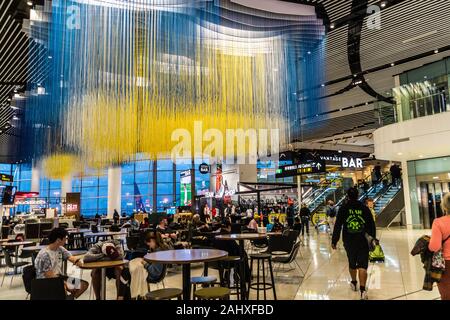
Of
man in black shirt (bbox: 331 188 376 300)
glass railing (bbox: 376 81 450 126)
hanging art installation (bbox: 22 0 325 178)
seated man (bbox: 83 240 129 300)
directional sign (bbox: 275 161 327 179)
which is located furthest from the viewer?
directional sign (bbox: 275 161 327 179)

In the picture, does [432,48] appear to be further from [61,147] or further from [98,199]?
[98,199]

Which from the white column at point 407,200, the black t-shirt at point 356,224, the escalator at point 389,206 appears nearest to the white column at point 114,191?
the escalator at point 389,206

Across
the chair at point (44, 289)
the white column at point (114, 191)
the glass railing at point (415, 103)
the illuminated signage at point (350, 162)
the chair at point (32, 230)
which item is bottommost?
the chair at point (32, 230)

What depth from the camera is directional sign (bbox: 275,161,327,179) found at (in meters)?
13.0

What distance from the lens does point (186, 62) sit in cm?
608

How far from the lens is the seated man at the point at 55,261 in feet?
12.5

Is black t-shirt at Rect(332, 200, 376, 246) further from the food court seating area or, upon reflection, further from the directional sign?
the directional sign

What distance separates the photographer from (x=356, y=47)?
964cm

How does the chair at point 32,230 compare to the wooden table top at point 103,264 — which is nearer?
the wooden table top at point 103,264

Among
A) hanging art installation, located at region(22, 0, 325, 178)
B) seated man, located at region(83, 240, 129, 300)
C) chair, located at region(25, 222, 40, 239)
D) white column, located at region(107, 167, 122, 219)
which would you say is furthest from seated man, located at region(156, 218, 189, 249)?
white column, located at region(107, 167, 122, 219)

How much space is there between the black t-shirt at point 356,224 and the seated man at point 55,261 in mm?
3292

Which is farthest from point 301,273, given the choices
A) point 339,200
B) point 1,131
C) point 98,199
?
point 98,199

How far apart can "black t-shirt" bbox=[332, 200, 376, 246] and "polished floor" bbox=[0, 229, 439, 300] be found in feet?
2.47

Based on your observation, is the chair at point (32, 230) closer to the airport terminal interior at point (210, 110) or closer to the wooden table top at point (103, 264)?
the airport terminal interior at point (210, 110)
